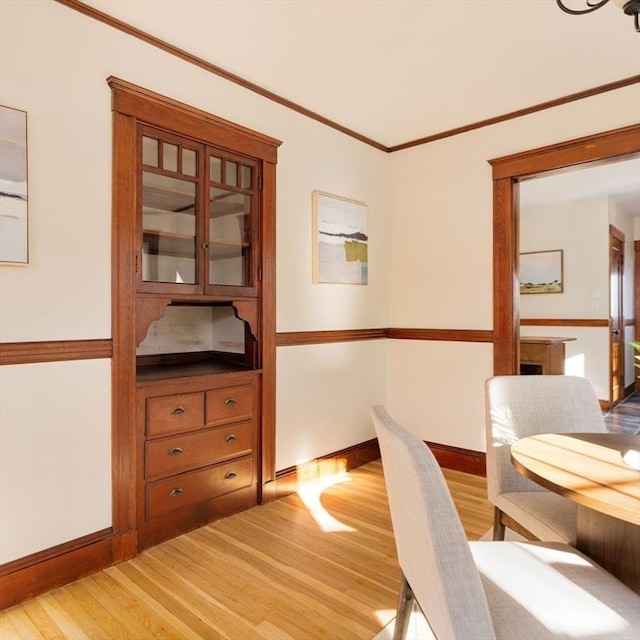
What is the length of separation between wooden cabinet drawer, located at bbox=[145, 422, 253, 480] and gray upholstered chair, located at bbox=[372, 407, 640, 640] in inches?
57.6

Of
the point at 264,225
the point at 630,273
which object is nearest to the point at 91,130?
the point at 264,225

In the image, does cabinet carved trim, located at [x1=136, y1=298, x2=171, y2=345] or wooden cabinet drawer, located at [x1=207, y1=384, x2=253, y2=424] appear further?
wooden cabinet drawer, located at [x1=207, y1=384, x2=253, y2=424]

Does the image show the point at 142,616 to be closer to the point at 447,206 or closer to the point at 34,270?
the point at 34,270

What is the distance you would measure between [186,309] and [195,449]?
0.97 m

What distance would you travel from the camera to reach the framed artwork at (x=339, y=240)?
327 cm

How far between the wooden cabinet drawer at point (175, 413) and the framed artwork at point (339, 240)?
3.97 feet

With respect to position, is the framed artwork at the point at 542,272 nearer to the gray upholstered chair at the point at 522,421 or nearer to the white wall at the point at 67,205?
the gray upholstered chair at the point at 522,421

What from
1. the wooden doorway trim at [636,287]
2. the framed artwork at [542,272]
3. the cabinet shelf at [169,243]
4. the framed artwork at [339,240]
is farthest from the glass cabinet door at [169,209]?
the wooden doorway trim at [636,287]

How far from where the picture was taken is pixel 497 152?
10.9ft

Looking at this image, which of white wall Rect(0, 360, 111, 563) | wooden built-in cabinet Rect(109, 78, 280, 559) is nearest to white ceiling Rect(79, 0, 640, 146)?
wooden built-in cabinet Rect(109, 78, 280, 559)

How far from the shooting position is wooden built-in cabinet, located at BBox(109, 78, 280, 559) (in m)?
2.25

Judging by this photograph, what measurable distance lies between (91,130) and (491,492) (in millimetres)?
2404

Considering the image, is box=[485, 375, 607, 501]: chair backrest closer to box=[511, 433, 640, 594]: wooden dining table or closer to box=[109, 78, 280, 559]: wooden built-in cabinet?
box=[511, 433, 640, 594]: wooden dining table

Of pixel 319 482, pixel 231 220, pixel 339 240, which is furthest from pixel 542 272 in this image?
pixel 231 220
